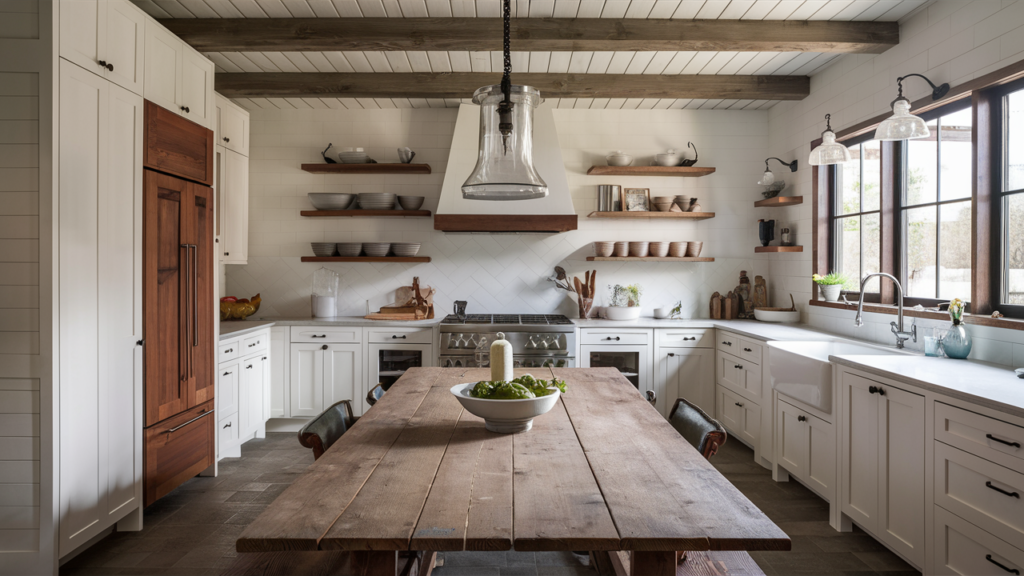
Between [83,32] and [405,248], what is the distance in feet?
9.03

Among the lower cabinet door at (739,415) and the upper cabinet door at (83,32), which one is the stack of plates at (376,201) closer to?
the upper cabinet door at (83,32)

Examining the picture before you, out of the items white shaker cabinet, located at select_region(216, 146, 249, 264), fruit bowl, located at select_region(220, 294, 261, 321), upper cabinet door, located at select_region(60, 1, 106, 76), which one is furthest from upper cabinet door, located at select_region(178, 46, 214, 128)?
fruit bowl, located at select_region(220, 294, 261, 321)

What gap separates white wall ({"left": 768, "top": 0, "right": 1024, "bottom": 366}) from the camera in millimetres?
2615

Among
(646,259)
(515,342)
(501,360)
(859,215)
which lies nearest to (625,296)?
(646,259)

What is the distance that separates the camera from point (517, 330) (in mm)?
4312

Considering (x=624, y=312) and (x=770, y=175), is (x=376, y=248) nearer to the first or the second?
(x=624, y=312)

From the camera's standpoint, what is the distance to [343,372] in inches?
175

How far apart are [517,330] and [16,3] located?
329 centimetres

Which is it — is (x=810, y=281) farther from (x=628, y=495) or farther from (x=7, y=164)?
(x=7, y=164)

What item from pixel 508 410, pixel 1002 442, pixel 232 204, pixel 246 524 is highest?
pixel 232 204

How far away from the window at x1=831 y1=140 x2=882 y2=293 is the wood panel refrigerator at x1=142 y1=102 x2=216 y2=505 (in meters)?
4.27

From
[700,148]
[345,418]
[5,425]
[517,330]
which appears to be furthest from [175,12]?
[700,148]

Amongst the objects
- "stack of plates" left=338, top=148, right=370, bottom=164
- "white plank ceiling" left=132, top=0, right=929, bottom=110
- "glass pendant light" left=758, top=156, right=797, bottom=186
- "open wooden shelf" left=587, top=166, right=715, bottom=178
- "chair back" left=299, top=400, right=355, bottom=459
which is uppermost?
"white plank ceiling" left=132, top=0, right=929, bottom=110

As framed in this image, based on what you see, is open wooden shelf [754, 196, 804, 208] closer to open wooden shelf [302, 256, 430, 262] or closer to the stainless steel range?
the stainless steel range
